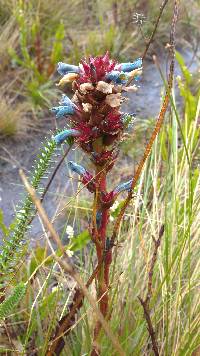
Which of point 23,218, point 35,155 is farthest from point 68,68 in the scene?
point 35,155

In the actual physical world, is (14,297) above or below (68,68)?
below

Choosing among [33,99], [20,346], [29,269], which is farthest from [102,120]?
[33,99]

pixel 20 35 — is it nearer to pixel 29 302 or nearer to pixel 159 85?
pixel 159 85

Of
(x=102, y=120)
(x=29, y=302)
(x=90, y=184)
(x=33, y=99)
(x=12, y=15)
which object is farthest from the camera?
(x=12, y=15)

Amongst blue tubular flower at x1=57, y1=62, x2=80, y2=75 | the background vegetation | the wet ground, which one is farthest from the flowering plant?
the wet ground

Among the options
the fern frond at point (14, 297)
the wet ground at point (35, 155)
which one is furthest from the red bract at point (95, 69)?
the wet ground at point (35, 155)

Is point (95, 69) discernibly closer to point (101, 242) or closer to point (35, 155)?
point (101, 242)
